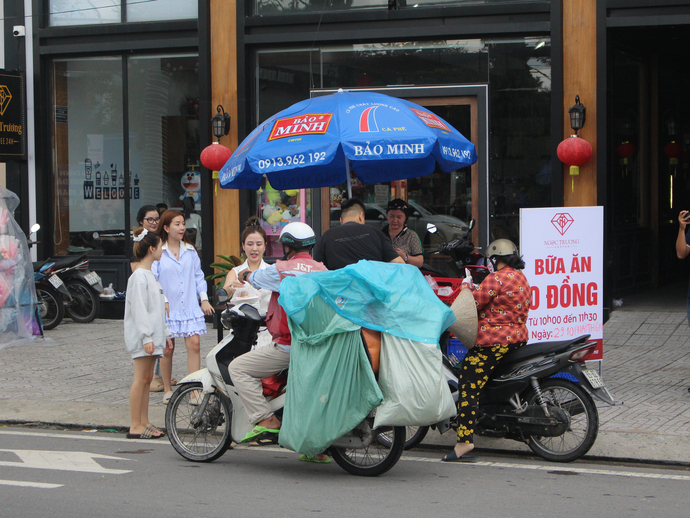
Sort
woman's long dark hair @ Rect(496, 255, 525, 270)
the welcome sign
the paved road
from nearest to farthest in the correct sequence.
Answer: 1. the paved road
2. woman's long dark hair @ Rect(496, 255, 525, 270)
3. the welcome sign

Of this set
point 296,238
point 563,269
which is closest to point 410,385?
point 296,238

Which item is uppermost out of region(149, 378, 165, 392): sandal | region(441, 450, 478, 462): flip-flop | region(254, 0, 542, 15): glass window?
region(254, 0, 542, 15): glass window

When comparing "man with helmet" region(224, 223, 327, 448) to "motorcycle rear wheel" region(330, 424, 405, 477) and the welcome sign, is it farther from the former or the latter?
the welcome sign

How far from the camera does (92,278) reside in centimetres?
1301

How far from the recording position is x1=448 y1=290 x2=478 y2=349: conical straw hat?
234 inches

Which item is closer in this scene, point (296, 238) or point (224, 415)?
point (296, 238)

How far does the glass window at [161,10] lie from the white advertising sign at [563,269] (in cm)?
755

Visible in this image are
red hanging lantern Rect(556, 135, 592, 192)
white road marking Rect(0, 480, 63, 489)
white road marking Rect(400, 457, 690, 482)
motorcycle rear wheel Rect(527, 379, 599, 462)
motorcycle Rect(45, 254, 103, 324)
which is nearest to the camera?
white road marking Rect(0, 480, 63, 489)

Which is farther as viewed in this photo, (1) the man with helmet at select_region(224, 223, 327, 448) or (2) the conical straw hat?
(2) the conical straw hat

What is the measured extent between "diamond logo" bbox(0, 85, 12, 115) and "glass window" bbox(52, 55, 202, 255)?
925 millimetres

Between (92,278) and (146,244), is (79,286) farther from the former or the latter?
(146,244)

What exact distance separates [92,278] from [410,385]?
349 inches

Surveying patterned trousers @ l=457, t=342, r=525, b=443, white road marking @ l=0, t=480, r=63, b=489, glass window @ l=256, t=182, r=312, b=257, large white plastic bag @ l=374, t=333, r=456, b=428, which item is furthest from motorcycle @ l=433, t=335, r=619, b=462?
glass window @ l=256, t=182, r=312, b=257

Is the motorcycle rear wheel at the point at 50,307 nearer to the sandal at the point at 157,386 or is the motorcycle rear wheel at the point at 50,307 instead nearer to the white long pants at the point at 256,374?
the sandal at the point at 157,386
